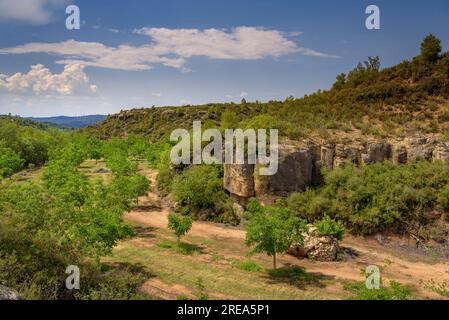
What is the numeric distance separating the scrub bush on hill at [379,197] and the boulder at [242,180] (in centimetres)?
304

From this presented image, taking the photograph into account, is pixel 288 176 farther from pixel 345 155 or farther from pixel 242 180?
pixel 345 155

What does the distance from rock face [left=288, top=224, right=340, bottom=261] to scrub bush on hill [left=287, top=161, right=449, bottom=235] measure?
3.85m

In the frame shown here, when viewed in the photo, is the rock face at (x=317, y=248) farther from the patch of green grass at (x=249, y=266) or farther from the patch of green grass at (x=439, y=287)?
the patch of green grass at (x=439, y=287)

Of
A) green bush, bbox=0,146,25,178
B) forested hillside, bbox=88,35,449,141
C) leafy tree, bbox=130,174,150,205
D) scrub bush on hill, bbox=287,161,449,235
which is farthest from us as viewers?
green bush, bbox=0,146,25,178

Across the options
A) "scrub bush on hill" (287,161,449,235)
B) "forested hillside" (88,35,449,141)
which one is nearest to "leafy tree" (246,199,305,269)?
"scrub bush on hill" (287,161,449,235)

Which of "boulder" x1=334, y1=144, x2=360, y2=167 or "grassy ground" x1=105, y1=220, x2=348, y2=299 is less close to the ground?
"boulder" x1=334, y1=144, x2=360, y2=167

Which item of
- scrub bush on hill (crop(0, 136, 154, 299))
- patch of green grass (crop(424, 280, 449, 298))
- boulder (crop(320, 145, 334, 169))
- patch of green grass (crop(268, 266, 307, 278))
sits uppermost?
boulder (crop(320, 145, 334, 169))

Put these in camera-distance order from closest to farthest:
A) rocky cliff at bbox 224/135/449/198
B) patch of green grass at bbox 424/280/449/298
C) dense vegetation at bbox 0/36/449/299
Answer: dense vegetation at bbox 0/36/449/299 < patch of green grass at bbox 424/280/449/298 < rocky cliff at bbox 224/135/449/198

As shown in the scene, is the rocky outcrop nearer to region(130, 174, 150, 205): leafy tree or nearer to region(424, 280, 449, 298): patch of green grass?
region(130, 174, 150, 205): leafy tree

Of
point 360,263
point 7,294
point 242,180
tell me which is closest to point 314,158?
point 242,180

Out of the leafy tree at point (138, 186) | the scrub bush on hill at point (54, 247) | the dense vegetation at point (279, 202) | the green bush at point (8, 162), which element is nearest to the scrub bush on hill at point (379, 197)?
the dense vegetation at point (279, 202)

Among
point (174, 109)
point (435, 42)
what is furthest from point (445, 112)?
point (174, 109)

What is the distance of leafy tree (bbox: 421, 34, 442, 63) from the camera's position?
41.3 metres

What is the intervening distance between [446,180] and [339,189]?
6.56m
